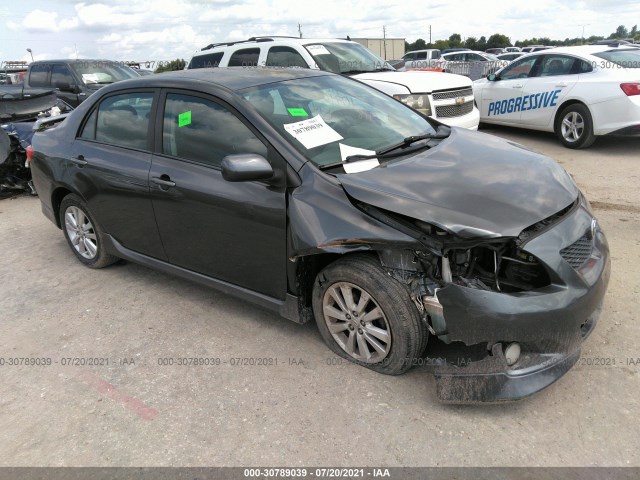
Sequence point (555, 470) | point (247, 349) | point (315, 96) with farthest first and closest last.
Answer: point (315, 96) < point (247, 349) < point (555, 470)

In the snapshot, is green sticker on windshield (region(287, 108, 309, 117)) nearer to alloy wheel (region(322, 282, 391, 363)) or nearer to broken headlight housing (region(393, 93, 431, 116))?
alloy wheel (region(322, 282, 391, 363))

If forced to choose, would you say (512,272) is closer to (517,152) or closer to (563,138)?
(517,152)

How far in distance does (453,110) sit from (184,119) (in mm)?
4694

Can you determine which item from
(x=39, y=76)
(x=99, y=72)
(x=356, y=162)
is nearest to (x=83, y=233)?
(x=356, y=162)

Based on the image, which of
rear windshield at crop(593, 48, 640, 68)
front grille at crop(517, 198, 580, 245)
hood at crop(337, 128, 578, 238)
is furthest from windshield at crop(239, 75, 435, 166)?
rear windshield at crop(593, 48, 640, 68)

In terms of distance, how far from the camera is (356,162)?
311 centimetres

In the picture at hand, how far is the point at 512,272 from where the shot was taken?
8.89 ft

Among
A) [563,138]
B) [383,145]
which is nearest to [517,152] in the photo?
[383,145]

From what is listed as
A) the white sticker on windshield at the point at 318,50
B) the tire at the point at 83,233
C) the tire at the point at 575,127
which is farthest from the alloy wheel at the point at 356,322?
the tire at the point at 575,127

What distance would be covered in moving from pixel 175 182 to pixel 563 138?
700 cm

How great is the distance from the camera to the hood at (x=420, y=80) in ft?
22.6

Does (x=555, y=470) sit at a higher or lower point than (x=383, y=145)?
lower

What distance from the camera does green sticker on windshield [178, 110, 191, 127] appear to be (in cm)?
353

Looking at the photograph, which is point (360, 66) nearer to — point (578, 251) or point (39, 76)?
point (578, 251)
